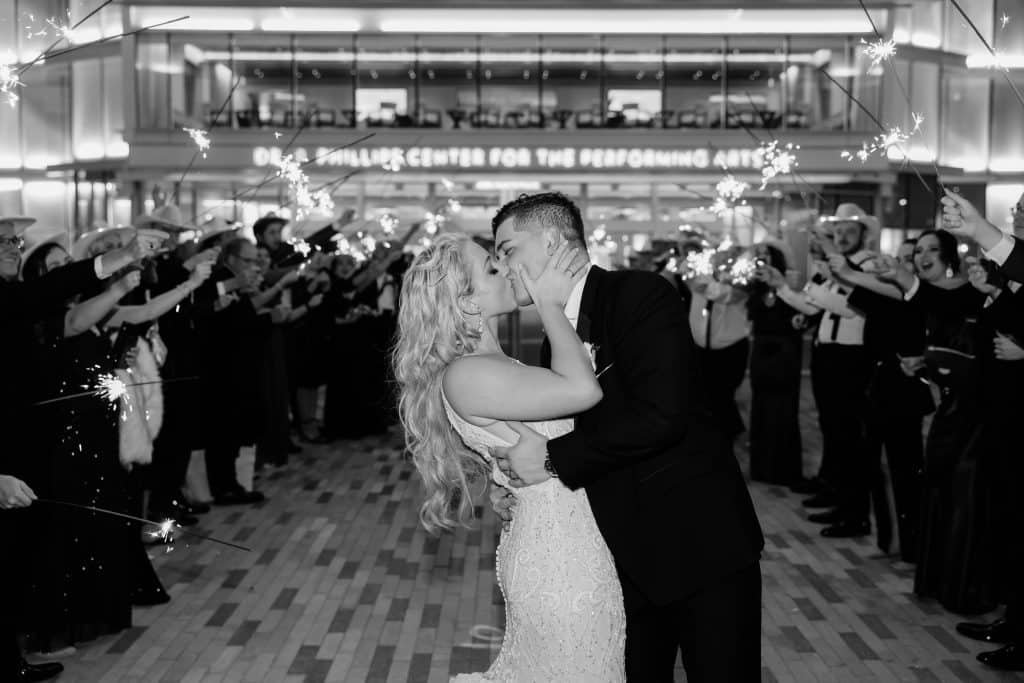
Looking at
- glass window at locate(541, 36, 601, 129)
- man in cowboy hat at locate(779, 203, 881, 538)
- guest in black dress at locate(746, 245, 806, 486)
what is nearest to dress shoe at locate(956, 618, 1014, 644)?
man in cowboy hat at locate(779, 203, 881, 538)

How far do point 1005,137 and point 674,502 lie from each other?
26.8 metres

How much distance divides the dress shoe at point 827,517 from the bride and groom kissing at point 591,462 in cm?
448

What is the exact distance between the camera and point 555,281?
7.79 ft

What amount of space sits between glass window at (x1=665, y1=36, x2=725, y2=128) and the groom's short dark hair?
22.7 m

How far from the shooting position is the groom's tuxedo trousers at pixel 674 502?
2.51 meters

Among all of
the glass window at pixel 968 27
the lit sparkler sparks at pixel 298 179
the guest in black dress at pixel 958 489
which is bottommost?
the guest in black dress at pixel 958 489

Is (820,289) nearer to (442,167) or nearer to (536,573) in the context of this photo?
(536,573)

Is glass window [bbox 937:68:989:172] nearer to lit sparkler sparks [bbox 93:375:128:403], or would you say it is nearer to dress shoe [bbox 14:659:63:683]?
lit sparkler sparks [bbox 93:375:128:403]

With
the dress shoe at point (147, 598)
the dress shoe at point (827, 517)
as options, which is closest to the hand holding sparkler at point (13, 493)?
the dress shoe at point (147, 598)

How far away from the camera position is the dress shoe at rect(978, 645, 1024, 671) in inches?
173

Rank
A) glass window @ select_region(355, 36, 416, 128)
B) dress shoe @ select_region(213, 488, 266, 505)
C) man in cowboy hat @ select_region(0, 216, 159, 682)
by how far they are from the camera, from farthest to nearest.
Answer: glass window @ select_region(355, 36, 416, 128) → dress shoe @ select_region(213, 488, 266, 505) → man in cowboy hat @ select_region(0, 216, 159, 682)

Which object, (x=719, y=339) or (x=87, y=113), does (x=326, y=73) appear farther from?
(x=719, y=339)

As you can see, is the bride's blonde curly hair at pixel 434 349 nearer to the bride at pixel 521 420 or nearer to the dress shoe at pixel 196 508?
the bride at pixel 521 420

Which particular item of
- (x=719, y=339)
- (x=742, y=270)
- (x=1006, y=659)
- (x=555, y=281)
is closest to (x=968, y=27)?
(x=719, y=339)
